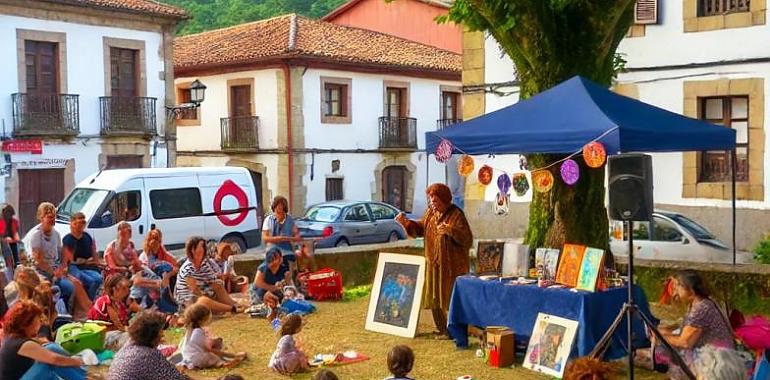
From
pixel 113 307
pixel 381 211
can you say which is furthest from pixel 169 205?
pixel 113 307

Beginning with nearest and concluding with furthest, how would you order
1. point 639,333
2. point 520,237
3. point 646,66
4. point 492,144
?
point 639,333
point 492,144
point 646,66
point 520,237

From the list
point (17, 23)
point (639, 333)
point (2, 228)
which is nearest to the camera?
point (639, 333)

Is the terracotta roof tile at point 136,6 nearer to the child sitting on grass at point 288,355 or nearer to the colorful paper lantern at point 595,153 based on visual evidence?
the child sitting on grass at point 288,355

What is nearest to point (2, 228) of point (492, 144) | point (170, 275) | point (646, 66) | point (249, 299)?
point (170, 275)

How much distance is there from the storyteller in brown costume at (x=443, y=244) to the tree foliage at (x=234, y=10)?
31.9 meters

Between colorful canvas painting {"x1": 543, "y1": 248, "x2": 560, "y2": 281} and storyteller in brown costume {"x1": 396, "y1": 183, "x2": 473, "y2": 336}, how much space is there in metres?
0.90

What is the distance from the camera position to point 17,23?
68.6 feet

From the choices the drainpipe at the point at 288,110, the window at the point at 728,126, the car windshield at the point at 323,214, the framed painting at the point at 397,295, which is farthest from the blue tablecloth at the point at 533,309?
the drainpipe at the point at 288,110

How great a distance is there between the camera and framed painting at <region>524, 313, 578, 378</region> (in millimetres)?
7250

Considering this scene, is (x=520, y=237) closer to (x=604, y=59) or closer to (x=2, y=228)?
(x=604, y=59)

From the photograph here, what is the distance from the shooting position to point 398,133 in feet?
96.0

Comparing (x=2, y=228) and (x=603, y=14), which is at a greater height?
(x=603, y=14)

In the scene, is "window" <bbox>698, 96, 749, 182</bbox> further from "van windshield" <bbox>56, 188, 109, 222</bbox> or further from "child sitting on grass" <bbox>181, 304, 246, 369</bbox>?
"child sitting on grass" <bbox>181, 304, 246, 369</bbox>

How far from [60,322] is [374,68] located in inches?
807
